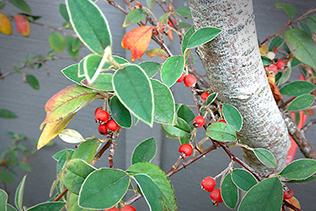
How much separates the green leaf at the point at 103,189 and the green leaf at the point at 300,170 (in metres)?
0.20

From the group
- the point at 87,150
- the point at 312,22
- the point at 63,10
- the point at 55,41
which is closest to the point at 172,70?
the point at 87,150

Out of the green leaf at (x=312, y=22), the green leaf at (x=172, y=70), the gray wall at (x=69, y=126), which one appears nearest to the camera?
the green leaf at (x=172, y=70)

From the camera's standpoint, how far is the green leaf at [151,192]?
227mm

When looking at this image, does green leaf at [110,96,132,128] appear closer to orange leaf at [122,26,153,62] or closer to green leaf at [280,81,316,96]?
orange leaf at [122,26,153,62]

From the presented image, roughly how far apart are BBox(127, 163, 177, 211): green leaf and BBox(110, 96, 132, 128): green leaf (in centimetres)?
5

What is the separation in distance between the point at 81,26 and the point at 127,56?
29.0 inches

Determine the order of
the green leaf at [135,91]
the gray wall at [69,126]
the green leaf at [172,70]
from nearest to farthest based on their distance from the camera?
the green leaf at [135,91] → the green leaf at [172,70] → the gray wall at [69,126]

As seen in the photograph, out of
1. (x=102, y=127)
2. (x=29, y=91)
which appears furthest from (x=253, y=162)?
(x=29, y=91)

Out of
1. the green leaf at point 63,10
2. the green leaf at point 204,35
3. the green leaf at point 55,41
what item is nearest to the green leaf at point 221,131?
the green leaf at point 204,35

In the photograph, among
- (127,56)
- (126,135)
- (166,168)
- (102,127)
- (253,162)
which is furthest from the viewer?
(166,168)

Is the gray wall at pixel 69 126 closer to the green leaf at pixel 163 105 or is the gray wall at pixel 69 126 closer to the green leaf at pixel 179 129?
the green leaf at pixel 179 129

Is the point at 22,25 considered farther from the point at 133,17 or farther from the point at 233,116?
the point at 233,116

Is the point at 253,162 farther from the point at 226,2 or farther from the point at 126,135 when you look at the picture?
the point at 126,135

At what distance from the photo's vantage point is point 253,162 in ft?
1.36
